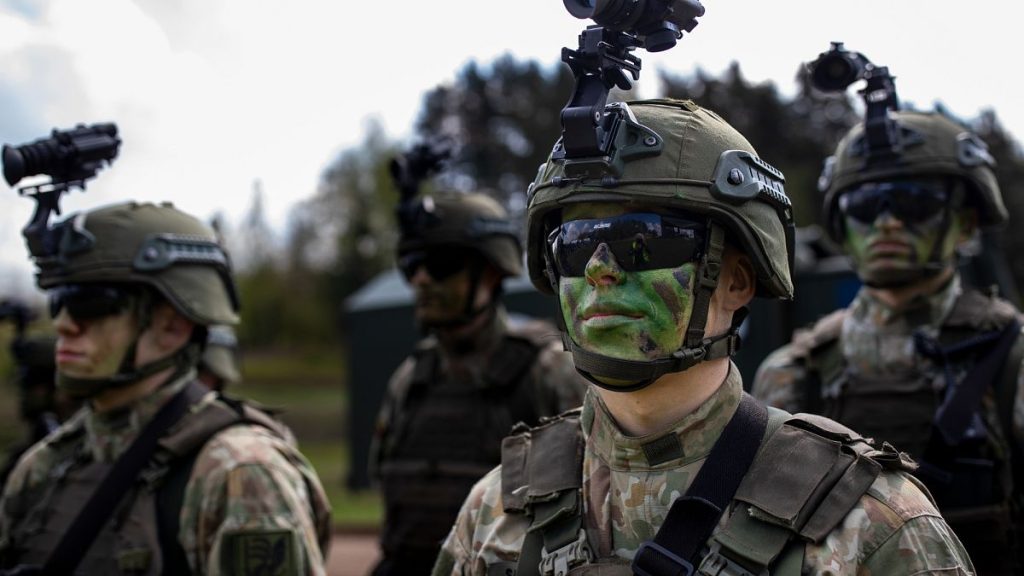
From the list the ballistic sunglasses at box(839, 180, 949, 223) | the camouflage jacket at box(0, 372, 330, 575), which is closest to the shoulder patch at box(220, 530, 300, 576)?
the camouflage jacket at box(0, 372, 330, 575)

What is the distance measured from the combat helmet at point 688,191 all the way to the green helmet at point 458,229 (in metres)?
3.37

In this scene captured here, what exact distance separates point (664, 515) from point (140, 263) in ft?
9.97

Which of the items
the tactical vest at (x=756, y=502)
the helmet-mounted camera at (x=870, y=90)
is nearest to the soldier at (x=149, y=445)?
the tactical vest at (x=756, y=502)

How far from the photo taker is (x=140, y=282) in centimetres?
475

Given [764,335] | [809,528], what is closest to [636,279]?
[809,528]

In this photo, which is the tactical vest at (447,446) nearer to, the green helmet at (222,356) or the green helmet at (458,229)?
the green helmet at (458,229)

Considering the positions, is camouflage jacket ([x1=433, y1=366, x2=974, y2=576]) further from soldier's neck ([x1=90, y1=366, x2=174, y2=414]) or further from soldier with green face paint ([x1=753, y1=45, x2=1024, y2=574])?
soldier's neck ([x1=90, y1=366, x2=174, y2=414])

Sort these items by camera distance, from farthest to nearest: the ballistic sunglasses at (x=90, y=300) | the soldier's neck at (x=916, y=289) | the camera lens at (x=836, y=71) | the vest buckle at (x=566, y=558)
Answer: the soldier's neck at (x=916, y=289)
the ballistic sunglasses at (x=90, y=300)
the camera lens at (x=836, y=71)
the vest buckle at (x=566, y=558)

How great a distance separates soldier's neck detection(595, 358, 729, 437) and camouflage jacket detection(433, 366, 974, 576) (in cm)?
4

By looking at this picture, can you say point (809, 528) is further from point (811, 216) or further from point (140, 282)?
point (811, 216)

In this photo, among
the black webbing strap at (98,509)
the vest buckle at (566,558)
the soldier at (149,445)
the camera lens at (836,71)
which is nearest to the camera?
the vest buckle at (566,558)

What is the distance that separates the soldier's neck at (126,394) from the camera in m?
4.74

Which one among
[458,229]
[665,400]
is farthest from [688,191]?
[458,229]

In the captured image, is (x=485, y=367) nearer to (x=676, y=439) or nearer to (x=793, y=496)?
(x=676, y=439)
